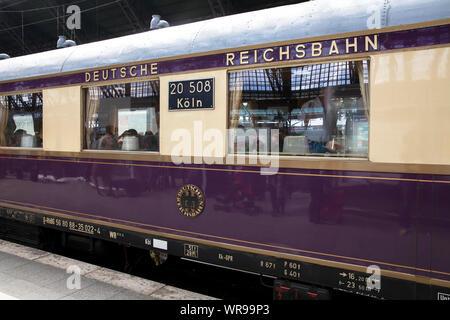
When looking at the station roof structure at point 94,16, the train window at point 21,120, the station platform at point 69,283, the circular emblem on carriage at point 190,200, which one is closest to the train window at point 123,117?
the circular emblem on carriage at point 190,200

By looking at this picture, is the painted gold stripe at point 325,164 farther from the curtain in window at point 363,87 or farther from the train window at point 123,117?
the curtain in window at point 363,87

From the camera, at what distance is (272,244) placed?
3053 mm

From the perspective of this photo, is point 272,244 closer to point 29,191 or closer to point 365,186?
point 365,186

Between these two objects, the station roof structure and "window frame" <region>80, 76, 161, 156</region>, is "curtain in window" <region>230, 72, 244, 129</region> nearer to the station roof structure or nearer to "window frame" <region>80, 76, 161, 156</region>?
"window frame" <region>80, 76, 161, 156</region>

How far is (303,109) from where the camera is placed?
9.87 ft

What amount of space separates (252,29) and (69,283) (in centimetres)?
330

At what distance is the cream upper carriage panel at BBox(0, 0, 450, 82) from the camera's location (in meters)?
2.65

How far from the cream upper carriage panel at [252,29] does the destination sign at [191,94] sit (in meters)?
0.33

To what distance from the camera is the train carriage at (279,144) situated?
8.26ft

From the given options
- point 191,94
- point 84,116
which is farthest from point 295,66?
point 84,116

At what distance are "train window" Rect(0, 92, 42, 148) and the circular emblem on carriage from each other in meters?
2.56

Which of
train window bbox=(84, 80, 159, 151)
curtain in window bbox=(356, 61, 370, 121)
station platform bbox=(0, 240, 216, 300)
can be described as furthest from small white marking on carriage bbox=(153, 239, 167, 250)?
curtain in window bbox=(356, 61, 370, 121)

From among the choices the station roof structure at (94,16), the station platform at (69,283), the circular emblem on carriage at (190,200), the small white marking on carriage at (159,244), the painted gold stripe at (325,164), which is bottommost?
the station platform at (69,283)

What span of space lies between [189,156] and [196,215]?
1.93 ft
